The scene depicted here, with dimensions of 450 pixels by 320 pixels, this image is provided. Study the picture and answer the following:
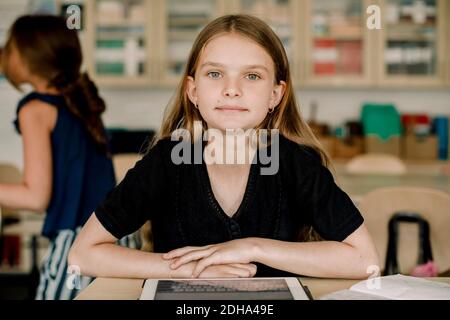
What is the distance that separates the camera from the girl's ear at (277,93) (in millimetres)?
853

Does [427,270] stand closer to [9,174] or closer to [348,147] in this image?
[9,174]

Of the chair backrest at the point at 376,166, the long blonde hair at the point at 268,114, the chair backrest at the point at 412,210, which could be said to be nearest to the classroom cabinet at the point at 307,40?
the chair backrest at the point at 376,166

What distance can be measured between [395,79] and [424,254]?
2.21 meters

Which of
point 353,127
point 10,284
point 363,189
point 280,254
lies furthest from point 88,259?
point 353,127

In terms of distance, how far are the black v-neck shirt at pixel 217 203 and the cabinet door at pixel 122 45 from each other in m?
2.55

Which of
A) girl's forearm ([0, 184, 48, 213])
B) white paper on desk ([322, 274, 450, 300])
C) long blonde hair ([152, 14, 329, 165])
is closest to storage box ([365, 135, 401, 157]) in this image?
girl's forearm ([0, 184, 48, 213])

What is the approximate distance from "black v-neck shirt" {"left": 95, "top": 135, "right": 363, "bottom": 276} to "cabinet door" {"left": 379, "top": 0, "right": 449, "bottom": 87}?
2583 mm

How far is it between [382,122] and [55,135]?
2375 millimetres

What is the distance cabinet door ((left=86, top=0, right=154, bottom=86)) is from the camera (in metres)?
3.40

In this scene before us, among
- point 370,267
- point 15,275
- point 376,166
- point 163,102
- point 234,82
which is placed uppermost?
point 234,82

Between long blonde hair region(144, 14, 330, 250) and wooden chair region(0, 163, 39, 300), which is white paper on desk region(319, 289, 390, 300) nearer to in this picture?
long blonde hair region(144, 14, 330, 250)

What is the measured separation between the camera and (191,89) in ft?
2.86

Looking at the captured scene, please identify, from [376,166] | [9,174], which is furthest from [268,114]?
[376,166]
